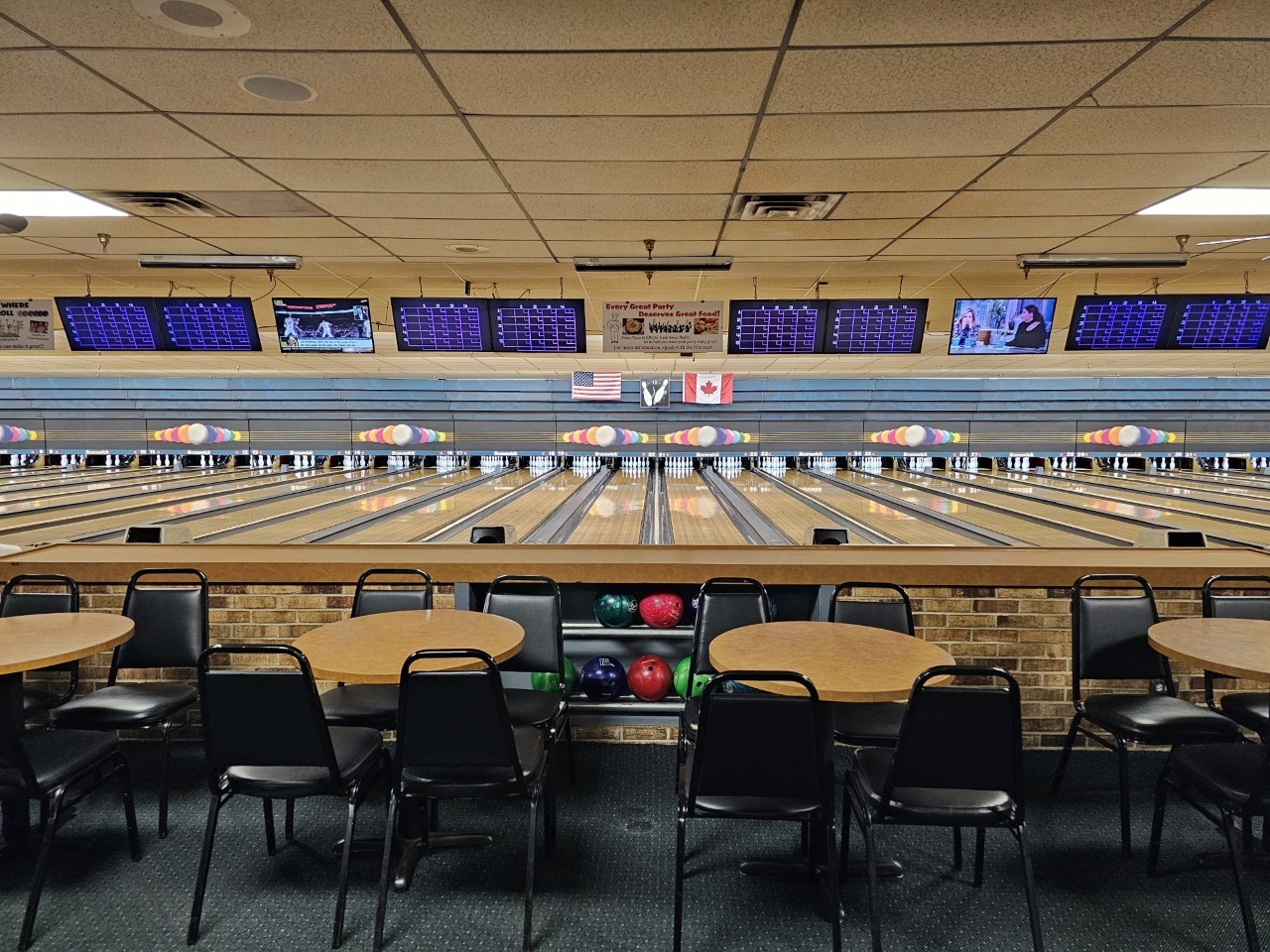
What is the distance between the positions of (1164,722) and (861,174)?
2.17 meters

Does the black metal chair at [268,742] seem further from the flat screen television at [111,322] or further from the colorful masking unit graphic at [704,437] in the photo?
the colorful masking unit graphic at [704,437]

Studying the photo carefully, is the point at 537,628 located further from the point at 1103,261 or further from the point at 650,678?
the point at 1103,261

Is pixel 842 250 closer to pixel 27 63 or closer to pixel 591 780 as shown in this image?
pixel 591 780

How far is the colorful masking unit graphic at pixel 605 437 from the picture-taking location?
12.3 metres

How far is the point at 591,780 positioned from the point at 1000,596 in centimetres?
183

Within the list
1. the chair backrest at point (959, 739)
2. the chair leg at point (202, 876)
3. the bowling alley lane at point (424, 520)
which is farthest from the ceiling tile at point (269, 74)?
the bowling alley lane at point (424, 520)

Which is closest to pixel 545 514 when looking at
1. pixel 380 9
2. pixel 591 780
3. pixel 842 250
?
pixel 842 250

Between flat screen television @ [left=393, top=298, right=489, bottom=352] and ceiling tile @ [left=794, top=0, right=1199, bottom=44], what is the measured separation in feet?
11.3

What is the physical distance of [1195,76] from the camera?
82.4 inches

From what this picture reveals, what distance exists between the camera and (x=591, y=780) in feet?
9.13

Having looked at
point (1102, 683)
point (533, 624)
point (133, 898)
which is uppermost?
point (533, 624)

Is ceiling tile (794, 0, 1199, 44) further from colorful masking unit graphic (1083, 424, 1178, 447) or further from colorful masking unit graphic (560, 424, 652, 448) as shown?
colorful masking unit graphic (1083, 424, 1178, 447)

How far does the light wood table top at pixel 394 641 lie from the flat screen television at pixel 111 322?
12.4 ft

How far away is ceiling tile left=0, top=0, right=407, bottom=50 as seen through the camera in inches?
68.7
